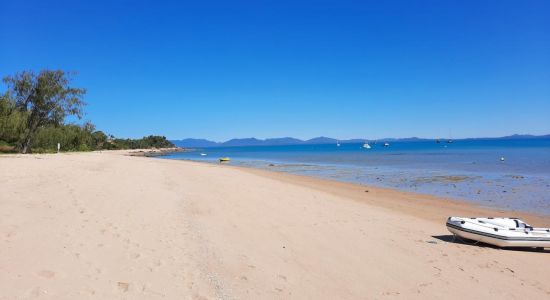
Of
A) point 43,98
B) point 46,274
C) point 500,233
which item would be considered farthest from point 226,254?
point 43,98

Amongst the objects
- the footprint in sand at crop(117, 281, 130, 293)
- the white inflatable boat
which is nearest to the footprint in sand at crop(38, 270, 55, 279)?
the footprint in sand at crop(117, 281, 130, 293)

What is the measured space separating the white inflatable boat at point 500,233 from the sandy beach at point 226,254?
24cm

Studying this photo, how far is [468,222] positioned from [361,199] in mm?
8235

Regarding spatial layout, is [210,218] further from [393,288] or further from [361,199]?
[361,199]

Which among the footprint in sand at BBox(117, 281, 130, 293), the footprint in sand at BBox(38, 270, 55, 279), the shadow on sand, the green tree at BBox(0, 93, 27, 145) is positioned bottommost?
the shadow on sand

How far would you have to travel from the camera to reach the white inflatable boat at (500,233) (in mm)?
9047

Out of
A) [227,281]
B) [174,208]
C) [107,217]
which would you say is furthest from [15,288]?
Result: [174,208]

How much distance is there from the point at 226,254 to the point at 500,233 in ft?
22.0

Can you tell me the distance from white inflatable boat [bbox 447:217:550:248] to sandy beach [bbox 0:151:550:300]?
24 cm

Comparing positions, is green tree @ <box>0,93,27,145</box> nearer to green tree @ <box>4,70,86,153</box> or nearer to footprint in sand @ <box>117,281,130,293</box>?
green tree @ <box>4,70,86,153</box>

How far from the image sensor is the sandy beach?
18.3 ft

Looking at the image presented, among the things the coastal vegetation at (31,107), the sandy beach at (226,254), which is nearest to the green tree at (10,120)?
the coastal vegetation at (31,107)

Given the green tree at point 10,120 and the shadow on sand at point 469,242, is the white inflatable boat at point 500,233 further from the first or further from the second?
the green tree at point 10,120

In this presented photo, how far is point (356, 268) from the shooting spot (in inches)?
277
